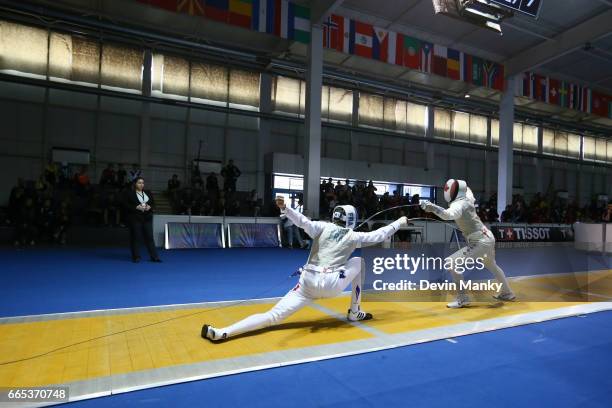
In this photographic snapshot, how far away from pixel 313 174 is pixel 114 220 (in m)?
6.37

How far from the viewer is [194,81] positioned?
54.5 ft

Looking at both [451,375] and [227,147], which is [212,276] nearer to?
[451,375]

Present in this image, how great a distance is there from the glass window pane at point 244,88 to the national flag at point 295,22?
5259 mm

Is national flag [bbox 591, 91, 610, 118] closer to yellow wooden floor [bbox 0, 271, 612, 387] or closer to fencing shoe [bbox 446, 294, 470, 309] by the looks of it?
yellow wooden floor [bbox 0, 271, 612, 387]

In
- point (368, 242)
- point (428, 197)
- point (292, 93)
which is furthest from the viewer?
point (428, 197)

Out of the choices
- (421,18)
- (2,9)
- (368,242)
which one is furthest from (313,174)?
(2,9)

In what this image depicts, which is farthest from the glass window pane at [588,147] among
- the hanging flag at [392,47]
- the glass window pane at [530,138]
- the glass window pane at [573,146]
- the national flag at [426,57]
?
the hanging flag at [392,47]

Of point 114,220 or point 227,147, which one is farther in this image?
point 227,147

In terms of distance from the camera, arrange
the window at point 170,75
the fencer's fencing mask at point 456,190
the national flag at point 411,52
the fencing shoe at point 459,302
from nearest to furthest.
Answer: the fencing shoe at point 459,302 → the fencer's fencing mask at point 456,190 → the national flag at point 411,52 → the window at point 170,75

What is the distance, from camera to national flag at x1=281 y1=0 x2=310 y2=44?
12.5 metres

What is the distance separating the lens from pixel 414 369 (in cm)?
297

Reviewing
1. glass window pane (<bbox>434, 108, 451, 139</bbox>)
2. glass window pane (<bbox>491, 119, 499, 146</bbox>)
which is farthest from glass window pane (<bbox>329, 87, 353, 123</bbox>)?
glass window pane (<bbox>491, 119, 499, 146</bbox>)

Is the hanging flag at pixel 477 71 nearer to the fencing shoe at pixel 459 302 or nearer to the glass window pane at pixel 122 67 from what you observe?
the fencing shoe at pixel 459 302

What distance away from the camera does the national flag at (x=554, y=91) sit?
17.5 m
